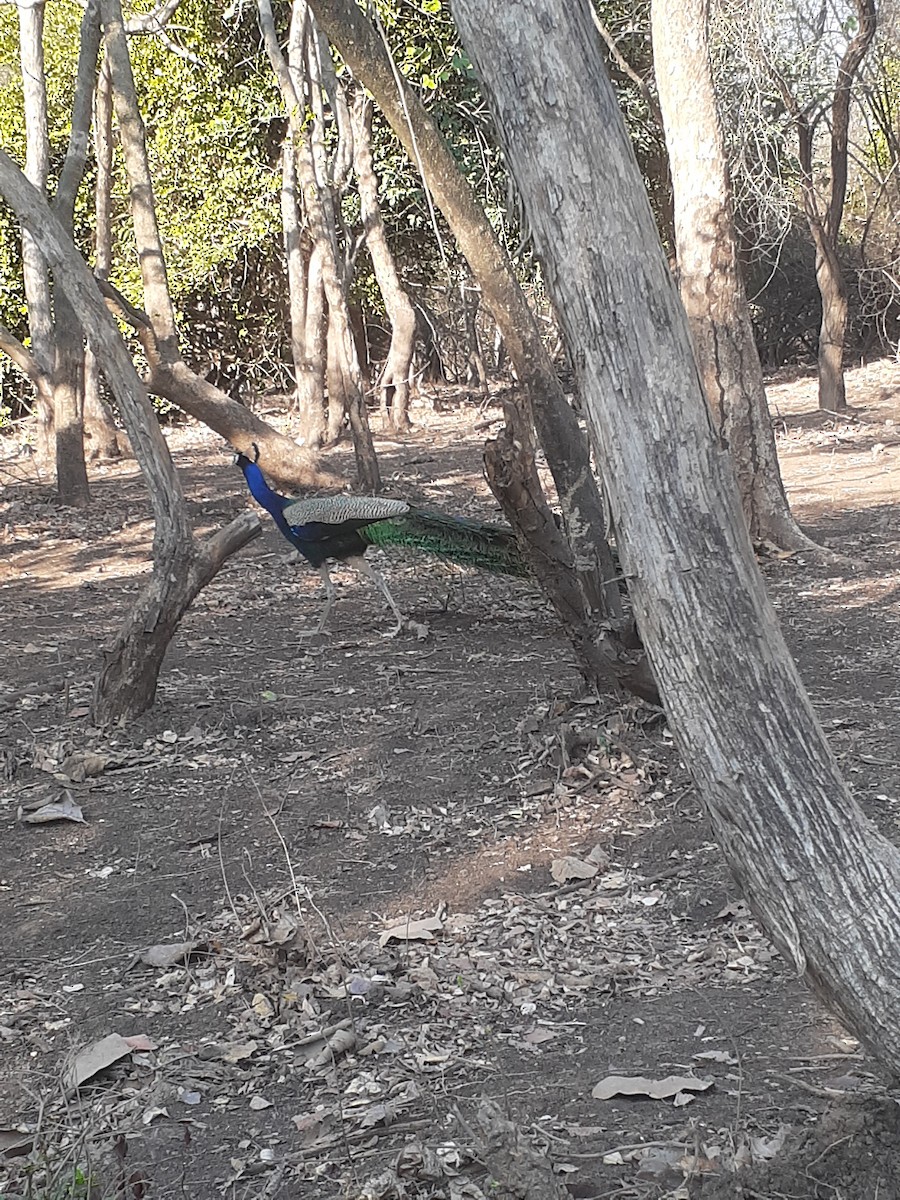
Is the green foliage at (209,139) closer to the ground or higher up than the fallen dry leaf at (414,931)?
higher up

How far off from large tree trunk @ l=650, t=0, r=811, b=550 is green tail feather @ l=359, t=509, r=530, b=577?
5.90 ft

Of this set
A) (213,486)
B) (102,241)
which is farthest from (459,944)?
(102,241)

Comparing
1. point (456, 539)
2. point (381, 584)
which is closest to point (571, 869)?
point (456, 539)

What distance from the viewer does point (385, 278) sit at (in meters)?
14.6

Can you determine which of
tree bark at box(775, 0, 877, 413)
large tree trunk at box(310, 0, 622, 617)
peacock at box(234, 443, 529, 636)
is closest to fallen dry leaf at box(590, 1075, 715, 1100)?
large tree trunk at box(310, 0, 622, 617)

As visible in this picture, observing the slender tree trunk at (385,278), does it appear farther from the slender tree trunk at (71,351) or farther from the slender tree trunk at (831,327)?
the slender tree trunk at (831,327)

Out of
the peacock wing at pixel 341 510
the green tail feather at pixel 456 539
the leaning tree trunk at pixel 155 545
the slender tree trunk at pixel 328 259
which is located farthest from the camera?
the slender tree trunk at pixel 328 259

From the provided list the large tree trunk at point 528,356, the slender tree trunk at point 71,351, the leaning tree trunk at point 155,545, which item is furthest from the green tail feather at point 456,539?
the slender tree trunk at point 71,351

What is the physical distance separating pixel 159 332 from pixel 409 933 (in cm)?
788

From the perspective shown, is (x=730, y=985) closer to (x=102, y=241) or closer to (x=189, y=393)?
(x=189, y=393)

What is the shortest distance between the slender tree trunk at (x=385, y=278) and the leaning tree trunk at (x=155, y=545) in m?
8.11

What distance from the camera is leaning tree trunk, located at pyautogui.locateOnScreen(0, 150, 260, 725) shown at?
6.04 m

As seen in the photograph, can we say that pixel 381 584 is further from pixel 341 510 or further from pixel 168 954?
pixel 168 954

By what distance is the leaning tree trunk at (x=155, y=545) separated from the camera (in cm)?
604
